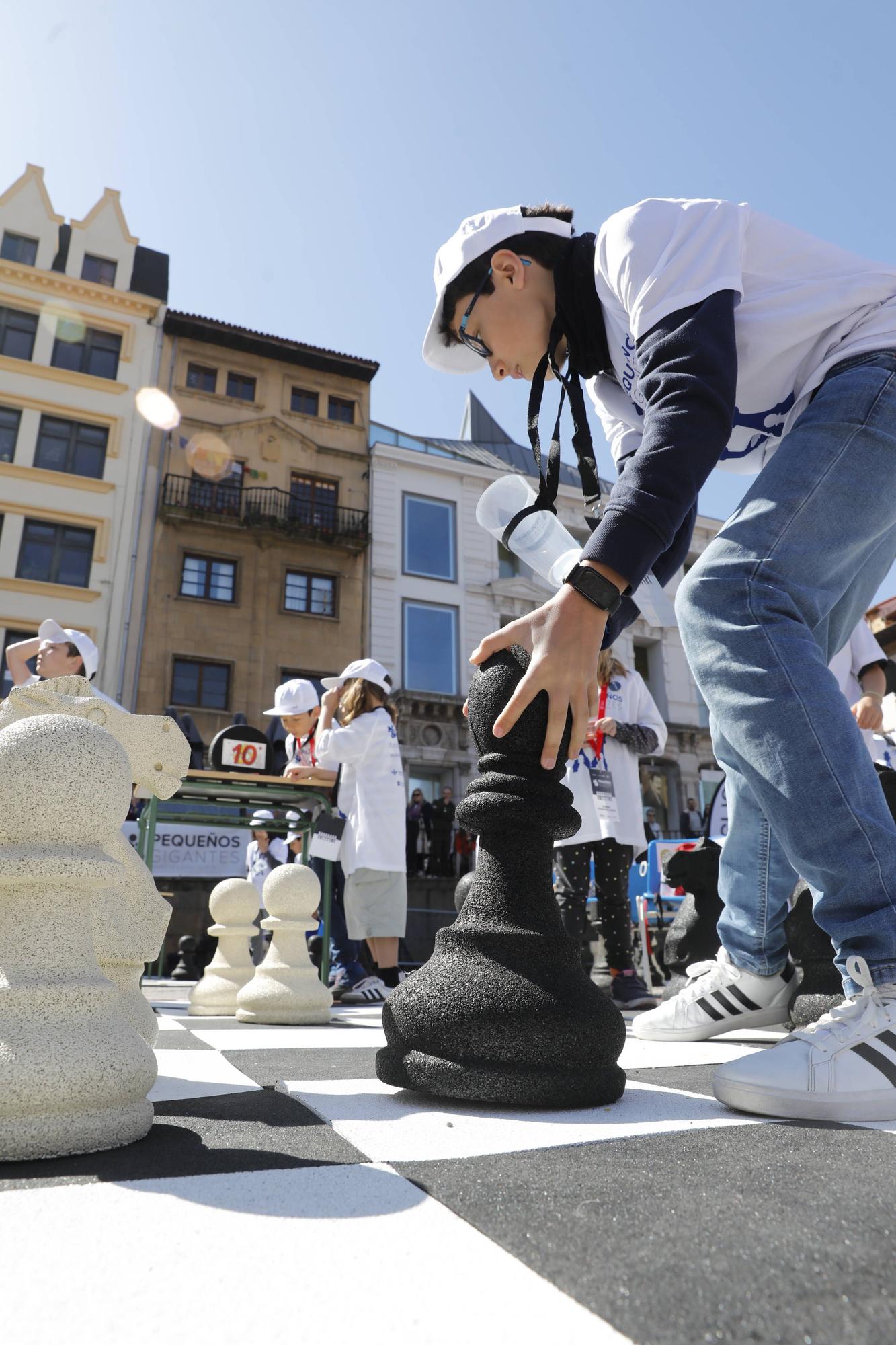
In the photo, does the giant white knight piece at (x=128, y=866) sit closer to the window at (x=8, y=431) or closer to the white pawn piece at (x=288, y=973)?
the white pawn piece at (x=288, y=973)

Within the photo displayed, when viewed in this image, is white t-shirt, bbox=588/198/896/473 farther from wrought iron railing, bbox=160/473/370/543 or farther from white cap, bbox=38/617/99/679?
wrought iron railing, bbox=160/473/370/543

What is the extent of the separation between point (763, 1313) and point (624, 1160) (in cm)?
34

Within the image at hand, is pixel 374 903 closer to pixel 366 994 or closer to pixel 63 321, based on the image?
pixel 366 994

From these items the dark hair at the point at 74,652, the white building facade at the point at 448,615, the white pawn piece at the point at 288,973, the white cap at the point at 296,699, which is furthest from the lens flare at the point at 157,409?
the white pawn piece at the point at 288,973

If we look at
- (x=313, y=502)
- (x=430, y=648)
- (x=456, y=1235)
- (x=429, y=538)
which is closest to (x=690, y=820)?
(x=430, y=648)

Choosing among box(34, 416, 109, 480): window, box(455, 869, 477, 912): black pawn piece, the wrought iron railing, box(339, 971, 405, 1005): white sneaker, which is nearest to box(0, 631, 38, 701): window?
box(34, 416, 109, 480): window

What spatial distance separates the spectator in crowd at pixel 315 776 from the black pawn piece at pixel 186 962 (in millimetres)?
1994

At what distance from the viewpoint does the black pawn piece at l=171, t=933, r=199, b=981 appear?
6.60 m

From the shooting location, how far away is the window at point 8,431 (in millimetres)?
16266

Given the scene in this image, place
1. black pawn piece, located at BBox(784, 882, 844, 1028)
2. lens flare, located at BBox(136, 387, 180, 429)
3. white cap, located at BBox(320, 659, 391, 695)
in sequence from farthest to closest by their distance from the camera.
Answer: lens flare, located at BBox(136, 387, 180, 429) → white cap, located at BBox(320, 659, 391, 695) → black pawn piece, located at BBox(784, 882, 844, 1028)

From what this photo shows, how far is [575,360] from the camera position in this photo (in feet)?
5.71

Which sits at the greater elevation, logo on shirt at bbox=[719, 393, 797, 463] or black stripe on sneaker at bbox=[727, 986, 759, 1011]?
logo on shirt at bbox=[719, 393, 797, 463]

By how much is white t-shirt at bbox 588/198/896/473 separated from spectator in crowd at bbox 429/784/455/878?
13.3m

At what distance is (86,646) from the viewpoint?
368 cm
